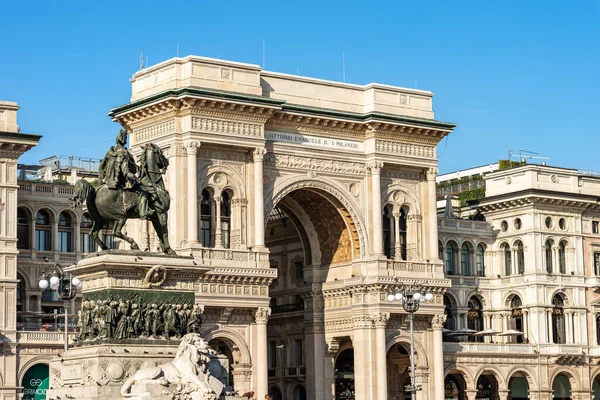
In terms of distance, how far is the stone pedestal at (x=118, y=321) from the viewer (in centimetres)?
3095

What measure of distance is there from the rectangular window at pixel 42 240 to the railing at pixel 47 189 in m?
2.25

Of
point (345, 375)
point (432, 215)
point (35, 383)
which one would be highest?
point (432, 215)

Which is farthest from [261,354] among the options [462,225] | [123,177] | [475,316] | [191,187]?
[123,177]

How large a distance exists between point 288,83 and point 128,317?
42.9m

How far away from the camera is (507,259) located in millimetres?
93188

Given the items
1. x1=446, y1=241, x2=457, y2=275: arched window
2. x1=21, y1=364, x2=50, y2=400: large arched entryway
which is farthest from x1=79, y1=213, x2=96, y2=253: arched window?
x1=446, y1=241, x2=457, y2=275: arched window

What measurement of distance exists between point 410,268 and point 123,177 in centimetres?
4484

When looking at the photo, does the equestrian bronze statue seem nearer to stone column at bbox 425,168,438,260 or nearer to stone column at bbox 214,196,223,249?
stone column at bbox 214,196,223,249

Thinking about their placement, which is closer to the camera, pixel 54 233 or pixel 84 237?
pixel 54 233

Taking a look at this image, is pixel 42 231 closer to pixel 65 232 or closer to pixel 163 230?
pixel 65 232

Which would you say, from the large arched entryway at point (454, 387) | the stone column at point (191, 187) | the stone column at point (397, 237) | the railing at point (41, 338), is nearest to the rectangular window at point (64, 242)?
the railing at point (41, 338)

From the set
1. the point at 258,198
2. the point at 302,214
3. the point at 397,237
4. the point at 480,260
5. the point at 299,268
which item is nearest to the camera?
the point at 258,198

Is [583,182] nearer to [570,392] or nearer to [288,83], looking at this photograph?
[570,392]

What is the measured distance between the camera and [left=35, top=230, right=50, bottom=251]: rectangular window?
7906cm
